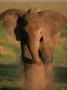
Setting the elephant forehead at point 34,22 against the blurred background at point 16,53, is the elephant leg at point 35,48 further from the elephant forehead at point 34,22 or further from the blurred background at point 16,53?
the blurred background at point 16,53

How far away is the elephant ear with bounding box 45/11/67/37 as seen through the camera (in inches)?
80.8

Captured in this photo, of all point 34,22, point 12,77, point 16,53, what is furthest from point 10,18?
point 16,53

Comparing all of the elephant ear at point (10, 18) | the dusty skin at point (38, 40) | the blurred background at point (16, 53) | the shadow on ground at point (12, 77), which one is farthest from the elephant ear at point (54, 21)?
the blurred background at point (16, 53)

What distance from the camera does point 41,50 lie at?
2.03 meters

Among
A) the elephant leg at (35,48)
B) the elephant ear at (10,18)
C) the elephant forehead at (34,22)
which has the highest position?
A: the elephant forehead at (34,22)

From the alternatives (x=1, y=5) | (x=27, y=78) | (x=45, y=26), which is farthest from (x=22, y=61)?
(x=1, y=5)

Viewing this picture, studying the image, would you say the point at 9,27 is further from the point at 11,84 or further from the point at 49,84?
the point at 11,84

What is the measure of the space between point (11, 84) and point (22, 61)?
1024mm

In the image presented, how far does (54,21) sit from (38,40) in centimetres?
15

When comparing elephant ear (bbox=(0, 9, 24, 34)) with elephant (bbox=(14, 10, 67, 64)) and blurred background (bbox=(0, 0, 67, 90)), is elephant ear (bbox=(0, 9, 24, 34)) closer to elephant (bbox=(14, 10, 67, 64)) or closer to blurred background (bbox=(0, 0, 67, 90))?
elephant (bbox=(14, 10, 67, 64))

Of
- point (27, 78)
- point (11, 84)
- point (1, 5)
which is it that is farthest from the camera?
point (1, 5)

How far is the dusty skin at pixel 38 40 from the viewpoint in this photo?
200 cm

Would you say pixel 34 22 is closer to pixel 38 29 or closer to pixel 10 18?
pixel 38 29

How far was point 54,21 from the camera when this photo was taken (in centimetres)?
209
